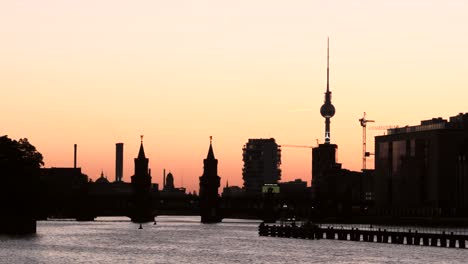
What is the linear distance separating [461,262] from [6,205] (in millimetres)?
81492

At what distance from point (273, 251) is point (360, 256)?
2130 centimetres

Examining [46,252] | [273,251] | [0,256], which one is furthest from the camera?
[273,251]

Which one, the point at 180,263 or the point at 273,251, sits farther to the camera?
the point at 273,251

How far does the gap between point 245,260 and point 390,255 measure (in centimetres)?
2461

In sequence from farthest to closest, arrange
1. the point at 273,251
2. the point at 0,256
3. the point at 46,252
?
1. the point at 273,251
2. the point at 46,252
3. the point at 0,256

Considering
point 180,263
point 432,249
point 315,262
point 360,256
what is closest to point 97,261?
point 180,263

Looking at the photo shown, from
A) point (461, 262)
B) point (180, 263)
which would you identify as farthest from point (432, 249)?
point (180, 263)

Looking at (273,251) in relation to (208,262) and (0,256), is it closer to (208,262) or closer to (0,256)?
(208,262)

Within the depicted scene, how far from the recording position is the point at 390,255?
173500 mm

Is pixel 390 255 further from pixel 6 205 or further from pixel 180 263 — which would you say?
pixel 6 205

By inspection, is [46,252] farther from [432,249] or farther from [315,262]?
[432,249]

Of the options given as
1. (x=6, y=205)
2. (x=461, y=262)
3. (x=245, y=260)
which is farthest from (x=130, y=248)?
(x=461, y=262)

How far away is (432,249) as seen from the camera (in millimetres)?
195750

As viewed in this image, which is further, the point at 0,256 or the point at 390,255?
the point at 390,255
